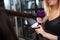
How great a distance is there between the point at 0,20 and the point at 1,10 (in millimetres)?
51

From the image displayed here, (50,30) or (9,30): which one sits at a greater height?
(9,30)

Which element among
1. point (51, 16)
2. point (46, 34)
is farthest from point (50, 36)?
point (51, 16)

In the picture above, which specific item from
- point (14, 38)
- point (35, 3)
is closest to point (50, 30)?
point (14, 38)

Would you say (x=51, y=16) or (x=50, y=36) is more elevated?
(x=51, y=16)

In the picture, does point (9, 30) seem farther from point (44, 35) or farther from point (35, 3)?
point (35, 3)

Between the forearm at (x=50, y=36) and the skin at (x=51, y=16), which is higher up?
the skin at (x=51, y=16)

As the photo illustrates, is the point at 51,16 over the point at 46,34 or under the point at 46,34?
over

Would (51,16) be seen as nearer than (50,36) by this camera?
No

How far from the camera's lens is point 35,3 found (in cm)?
265

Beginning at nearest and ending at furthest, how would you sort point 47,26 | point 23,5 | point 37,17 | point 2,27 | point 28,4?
point 2,27, point 37,17, point 47,26, point 28,4, point 23,5

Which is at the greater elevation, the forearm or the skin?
the skin

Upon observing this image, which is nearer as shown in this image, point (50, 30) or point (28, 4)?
point (50, 30)

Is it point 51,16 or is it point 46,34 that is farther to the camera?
point 51,16

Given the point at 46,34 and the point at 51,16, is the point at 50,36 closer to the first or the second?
the point at 46,34
